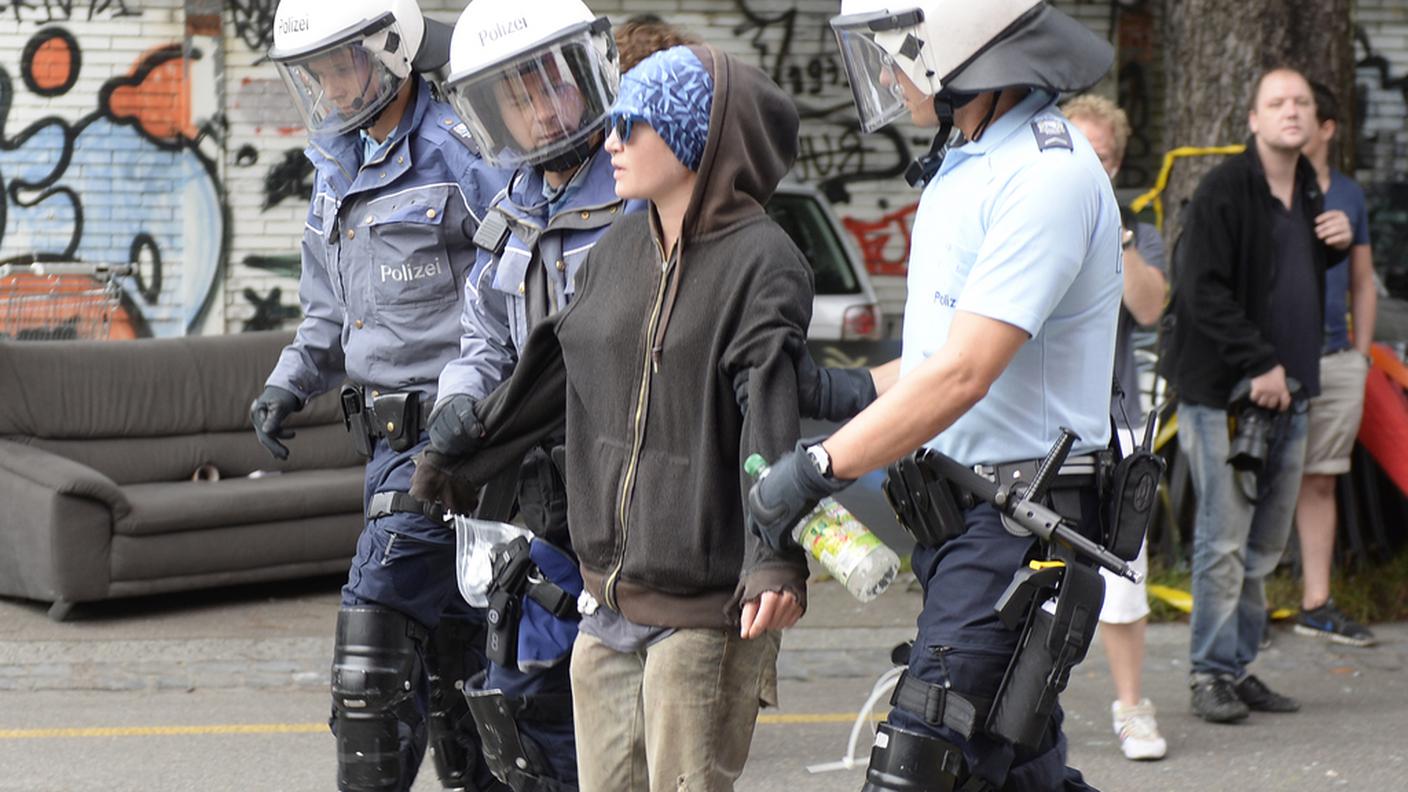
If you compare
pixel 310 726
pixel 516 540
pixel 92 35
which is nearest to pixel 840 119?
pixel 92 35

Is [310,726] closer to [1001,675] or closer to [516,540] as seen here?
[516,540]

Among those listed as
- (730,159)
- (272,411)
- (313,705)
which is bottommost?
(313,705)

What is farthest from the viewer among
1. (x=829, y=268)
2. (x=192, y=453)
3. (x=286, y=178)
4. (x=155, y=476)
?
(x=286, y=178)

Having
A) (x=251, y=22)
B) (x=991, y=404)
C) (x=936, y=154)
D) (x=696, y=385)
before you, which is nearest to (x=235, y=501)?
→ (x=696, y=385)

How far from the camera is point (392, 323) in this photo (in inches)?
169

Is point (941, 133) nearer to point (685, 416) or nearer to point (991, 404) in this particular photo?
point (991, 404)

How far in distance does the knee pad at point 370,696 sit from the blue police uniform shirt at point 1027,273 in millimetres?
1528

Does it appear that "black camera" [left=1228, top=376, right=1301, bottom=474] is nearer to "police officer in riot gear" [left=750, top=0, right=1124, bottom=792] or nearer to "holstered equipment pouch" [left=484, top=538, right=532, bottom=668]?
"police officer in riot gear" [left=750, top=0, right=1124, bottom=792]

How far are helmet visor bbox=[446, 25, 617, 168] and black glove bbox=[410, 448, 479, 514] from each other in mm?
632

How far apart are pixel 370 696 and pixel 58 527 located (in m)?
3.34

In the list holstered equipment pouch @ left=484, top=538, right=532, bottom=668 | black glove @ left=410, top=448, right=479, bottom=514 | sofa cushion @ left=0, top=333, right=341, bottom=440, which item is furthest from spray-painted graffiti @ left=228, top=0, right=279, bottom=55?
holstered equipment pouch @ left=484, top=538, right=532, bottom=668

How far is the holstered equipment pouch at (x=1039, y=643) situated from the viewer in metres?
2.98

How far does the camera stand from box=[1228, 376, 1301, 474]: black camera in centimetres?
560

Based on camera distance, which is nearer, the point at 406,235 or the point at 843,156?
the point at 406,235
